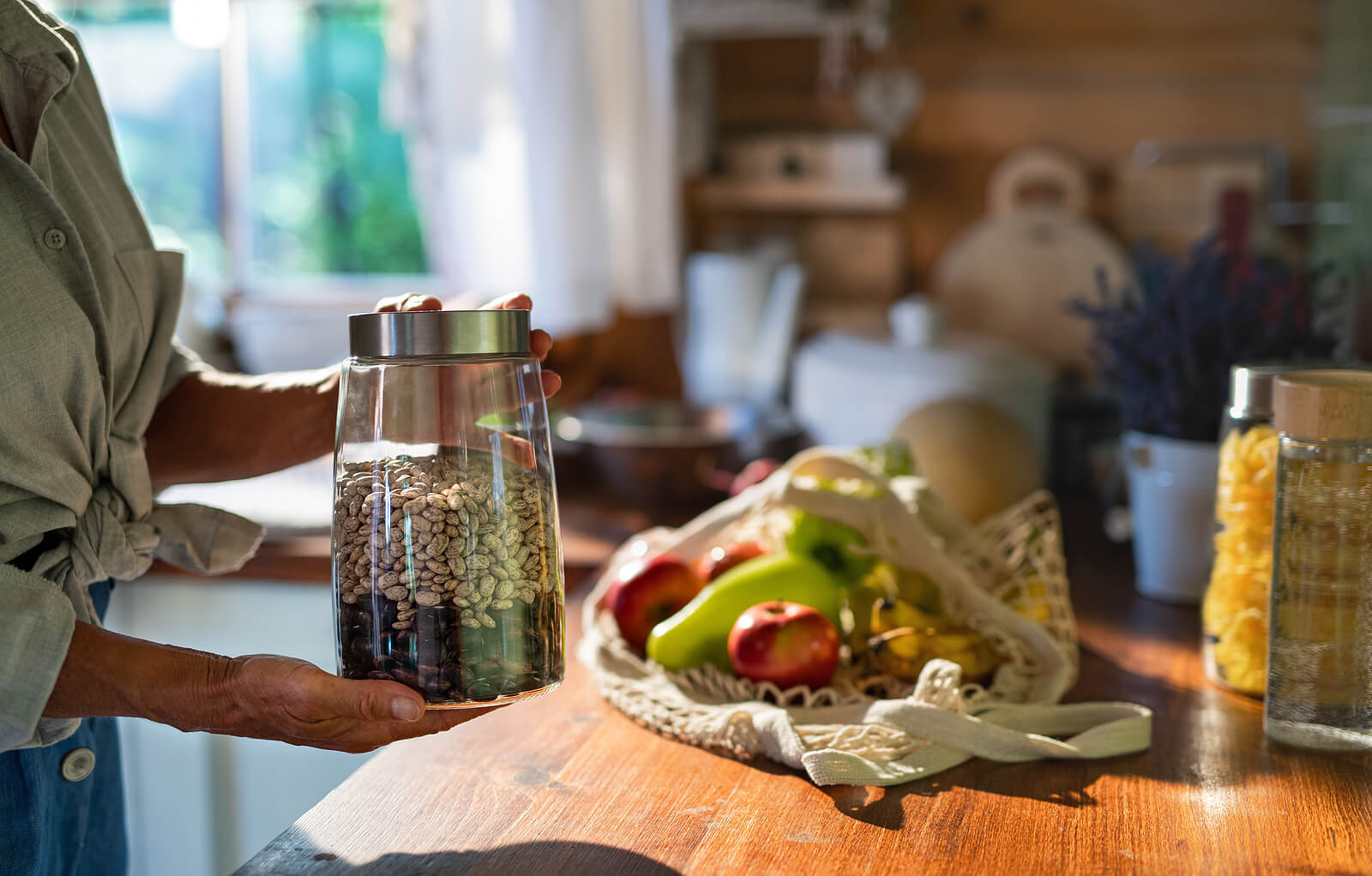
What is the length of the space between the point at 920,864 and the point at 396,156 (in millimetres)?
2351

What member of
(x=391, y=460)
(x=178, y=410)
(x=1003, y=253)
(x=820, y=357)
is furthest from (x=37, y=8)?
(x=1003, y=253)

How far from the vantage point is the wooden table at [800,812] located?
65cm

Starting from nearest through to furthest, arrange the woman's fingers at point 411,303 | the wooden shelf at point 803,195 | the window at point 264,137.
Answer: the woman's fingers at point 411,303
the wooden shelf at point 803,195
the window at point 264,137

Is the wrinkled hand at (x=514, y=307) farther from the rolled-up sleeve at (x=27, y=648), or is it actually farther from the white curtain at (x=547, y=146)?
the white curtain at (x=547, y=146)

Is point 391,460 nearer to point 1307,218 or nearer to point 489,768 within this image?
point 489,768

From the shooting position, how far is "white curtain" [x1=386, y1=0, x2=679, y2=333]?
5.95 ft

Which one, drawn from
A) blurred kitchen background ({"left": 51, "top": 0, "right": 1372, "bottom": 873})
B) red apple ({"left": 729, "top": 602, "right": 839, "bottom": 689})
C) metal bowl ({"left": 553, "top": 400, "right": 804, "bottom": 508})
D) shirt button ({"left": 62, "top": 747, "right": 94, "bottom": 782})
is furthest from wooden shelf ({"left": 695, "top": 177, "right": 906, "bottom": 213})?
shirt button ({"left": 62, "top": 747, "right": 94, "bottom": 782})

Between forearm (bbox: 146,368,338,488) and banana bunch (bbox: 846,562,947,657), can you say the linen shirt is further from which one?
banana bunch (bbox: 846,562,947,657)

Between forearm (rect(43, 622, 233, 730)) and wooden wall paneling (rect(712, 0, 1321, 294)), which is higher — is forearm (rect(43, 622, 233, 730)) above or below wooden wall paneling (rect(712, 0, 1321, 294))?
below

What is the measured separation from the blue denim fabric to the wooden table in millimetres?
222

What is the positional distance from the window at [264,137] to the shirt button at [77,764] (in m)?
1.71

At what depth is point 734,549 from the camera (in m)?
1.04

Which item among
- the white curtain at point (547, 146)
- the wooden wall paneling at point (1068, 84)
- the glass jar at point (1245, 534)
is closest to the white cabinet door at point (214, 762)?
the white curtain at point (547, 146)

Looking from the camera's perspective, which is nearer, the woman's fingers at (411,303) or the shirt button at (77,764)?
the woman's fingers at (411,303)
